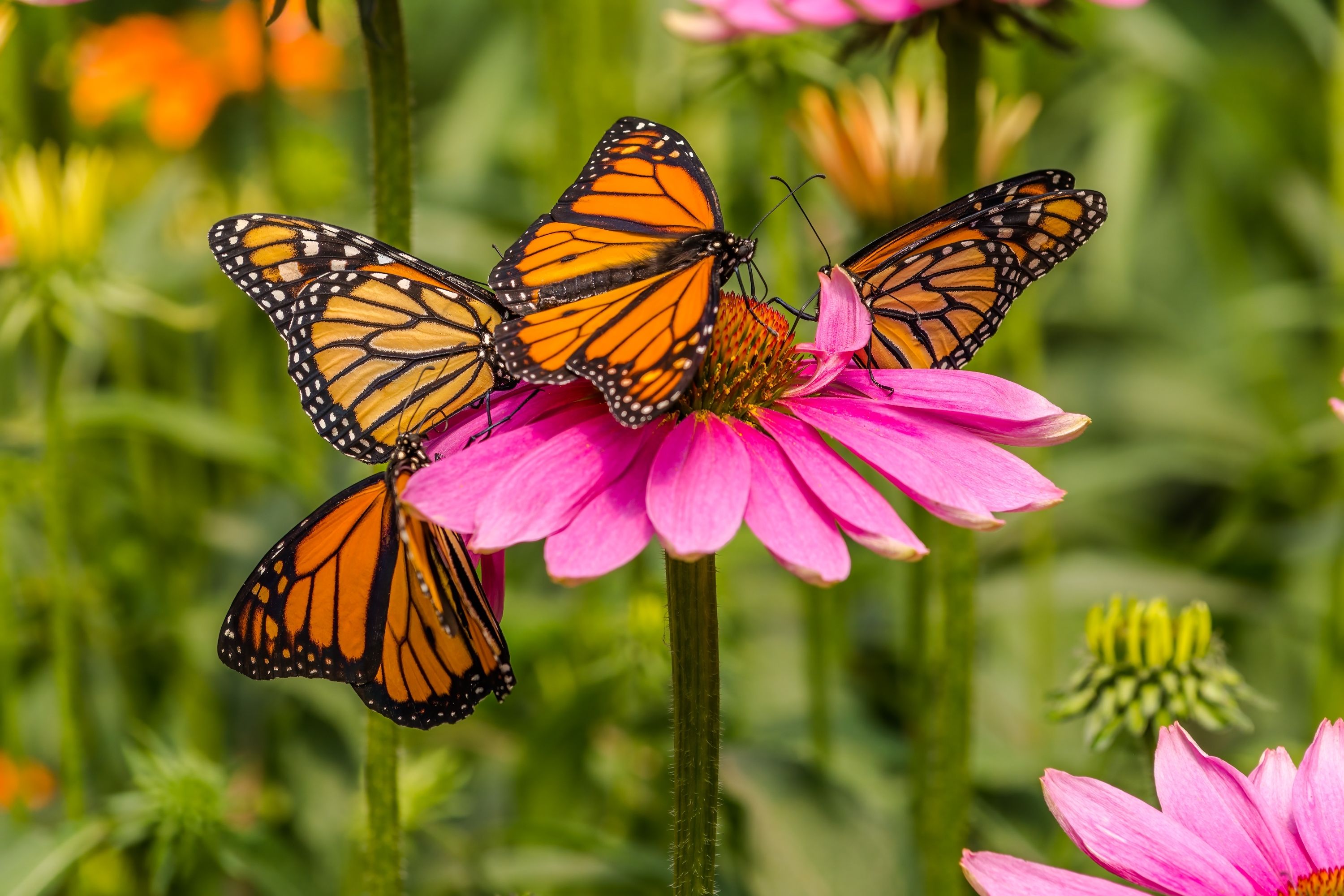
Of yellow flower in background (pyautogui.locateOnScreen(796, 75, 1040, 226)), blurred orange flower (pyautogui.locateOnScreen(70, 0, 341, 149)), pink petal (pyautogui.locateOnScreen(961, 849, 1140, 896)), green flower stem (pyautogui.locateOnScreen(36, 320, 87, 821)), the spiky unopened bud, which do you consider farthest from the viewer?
blurred orange flower (pyautogui.locateOnScreen(70, 0, 341, 149))

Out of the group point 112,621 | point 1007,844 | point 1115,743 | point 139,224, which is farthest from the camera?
point 139,224

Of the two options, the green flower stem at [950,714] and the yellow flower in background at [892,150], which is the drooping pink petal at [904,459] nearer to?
the green flower stem at [950,714]

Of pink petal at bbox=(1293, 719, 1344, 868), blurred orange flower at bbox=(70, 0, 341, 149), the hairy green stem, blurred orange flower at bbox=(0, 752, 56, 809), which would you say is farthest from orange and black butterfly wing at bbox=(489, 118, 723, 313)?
blurred orange flower at bbox=(70, 0, 341, 149)

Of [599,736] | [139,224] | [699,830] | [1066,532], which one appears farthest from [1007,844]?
[139,224]

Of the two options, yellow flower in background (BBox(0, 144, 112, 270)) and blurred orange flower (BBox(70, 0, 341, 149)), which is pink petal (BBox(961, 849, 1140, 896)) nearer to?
yellow flower in background (BBox(0, 144, 112, 270))

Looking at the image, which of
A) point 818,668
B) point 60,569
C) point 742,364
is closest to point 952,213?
point 742,364

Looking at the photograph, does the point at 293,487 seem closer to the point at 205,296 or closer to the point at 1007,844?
the point at 205,296
